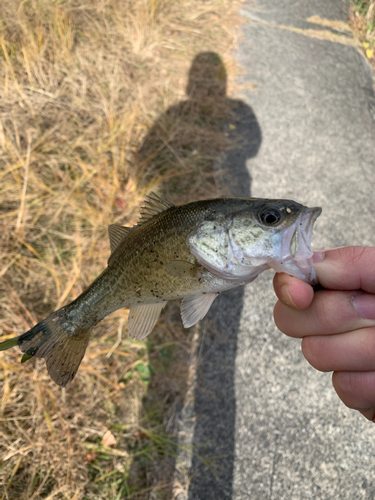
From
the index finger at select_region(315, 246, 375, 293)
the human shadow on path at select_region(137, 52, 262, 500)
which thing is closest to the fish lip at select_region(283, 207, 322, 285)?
the index finger at select_region(315, 246, 375, 293)

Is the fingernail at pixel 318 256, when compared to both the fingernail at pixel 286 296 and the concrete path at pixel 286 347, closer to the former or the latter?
the fingernail at pixel 286 296

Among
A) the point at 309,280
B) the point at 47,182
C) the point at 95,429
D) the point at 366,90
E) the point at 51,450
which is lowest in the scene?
the point at 366,90

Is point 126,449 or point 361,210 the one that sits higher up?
point 126,449

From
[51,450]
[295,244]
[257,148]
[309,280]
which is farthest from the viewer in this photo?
[257,148]

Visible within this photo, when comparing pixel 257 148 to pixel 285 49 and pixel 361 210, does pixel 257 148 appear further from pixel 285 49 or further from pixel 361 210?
pixel 285 49

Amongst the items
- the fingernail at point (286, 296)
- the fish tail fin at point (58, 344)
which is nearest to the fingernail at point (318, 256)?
the fingernail at point (286, 296)

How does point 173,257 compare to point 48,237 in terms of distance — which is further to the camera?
point 48,237

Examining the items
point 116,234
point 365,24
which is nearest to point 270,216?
point 116,234

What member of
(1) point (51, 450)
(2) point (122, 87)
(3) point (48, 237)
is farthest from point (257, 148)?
(1) point (51, 450)
